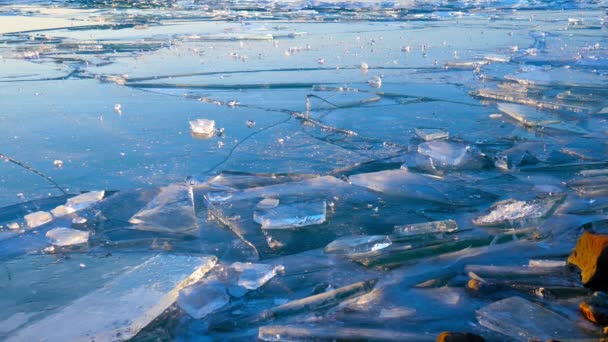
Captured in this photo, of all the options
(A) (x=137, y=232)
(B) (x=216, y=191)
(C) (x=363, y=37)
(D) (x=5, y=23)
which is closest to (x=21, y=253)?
(A) (x=137, y=232)

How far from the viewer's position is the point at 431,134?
4.29 metres

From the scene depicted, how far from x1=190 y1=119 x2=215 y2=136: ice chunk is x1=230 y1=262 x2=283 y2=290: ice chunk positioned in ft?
7.02

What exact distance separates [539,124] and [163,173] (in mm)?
2709

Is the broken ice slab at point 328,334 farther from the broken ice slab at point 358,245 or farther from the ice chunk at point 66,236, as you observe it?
the ice chunk at point 66,236

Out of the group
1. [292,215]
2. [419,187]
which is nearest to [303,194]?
[292,215]

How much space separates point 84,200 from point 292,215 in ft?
3.62

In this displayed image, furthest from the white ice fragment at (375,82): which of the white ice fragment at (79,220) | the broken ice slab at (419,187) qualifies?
the white ice fragment at (79,220)

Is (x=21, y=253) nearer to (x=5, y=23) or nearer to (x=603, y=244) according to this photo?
(x=603, y=244)

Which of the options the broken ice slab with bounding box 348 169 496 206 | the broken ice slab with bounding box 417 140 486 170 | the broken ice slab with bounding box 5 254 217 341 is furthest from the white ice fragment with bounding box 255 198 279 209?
the broken ice slab with bounding box 417 140 486 170

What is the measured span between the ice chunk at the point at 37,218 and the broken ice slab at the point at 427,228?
1.65 meters

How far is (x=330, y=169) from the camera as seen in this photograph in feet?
12.4

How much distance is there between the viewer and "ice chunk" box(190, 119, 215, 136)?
4555 mm

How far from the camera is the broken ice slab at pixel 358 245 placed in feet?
8.73

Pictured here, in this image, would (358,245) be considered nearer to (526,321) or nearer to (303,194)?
(303,194)
